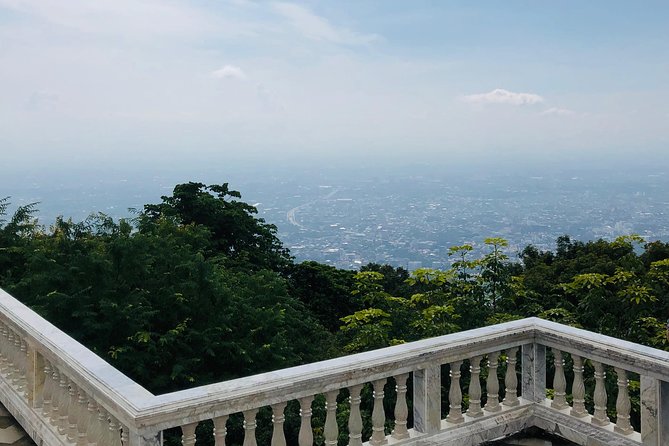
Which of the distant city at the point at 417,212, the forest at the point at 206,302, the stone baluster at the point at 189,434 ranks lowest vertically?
the distant city at the point at 417,212

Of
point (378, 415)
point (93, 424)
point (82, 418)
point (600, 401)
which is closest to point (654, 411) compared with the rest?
point (600, 401)

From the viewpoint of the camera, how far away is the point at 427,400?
12.7 feet

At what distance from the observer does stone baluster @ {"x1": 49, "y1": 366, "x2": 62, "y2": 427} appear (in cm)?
386

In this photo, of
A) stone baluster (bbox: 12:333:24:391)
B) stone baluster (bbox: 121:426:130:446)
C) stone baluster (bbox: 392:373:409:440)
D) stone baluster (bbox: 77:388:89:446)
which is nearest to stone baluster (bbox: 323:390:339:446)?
stone baluster (bbox: 392:373:409:440)

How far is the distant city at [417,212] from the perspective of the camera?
41031mm

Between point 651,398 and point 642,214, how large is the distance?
164 ft

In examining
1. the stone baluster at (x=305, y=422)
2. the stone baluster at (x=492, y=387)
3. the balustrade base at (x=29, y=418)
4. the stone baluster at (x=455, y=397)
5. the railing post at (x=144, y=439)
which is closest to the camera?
the railing post at (x=144, y=439)

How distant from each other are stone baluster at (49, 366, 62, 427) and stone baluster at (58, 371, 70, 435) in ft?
0.12

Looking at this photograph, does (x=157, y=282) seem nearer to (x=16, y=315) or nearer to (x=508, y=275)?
(x=16, y=315)

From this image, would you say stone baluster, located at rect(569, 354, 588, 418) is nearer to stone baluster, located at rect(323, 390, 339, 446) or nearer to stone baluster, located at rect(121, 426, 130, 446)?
stone baluster, located at rect(323, 390, 339, 446)

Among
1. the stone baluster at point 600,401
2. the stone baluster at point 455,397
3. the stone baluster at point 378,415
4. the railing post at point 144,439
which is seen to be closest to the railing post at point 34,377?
the railing post at point 144,439

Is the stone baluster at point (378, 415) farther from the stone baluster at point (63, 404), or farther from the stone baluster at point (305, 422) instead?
the stone baluster at point (63, 404)

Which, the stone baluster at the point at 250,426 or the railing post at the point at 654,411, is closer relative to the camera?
the stone baluster at the point at 250,426

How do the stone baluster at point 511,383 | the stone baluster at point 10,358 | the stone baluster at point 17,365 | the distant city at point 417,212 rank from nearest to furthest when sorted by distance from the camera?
the stone baluster at point 511,383 < the stone baluster at point 17,365 < the stone baluster at point 10,358 < the distant city at point 417,212
